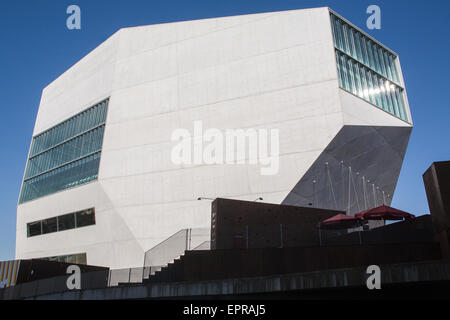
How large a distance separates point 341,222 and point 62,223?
31194 mm

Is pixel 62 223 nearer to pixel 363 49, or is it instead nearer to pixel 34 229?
pixel 34 229

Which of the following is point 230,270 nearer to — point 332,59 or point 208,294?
point 208,294

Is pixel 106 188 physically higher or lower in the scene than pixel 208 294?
higher

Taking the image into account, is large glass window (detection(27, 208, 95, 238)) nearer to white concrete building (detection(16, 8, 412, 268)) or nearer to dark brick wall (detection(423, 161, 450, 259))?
white concrete building (detection(16, 8, 412, 268))

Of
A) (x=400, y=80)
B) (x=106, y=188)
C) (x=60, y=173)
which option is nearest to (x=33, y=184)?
(x=60, y=173)

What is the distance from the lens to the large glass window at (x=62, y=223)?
39.4 metres

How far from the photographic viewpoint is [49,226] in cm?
4403

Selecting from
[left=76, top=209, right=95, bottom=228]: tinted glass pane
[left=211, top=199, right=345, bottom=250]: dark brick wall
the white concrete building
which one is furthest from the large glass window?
[left=211, top=199, right=345, bottom=250]: dark brick wall

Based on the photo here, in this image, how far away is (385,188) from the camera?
4006 cm

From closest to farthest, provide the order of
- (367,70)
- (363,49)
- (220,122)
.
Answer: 1. (220,122)
2. (367,70)
3. (363,49)

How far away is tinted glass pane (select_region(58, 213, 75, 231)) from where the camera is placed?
4112 centimetres

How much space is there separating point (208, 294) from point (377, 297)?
626 centimetres

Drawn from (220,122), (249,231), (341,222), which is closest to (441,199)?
(341,222)

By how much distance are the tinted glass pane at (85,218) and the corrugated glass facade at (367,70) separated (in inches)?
982
